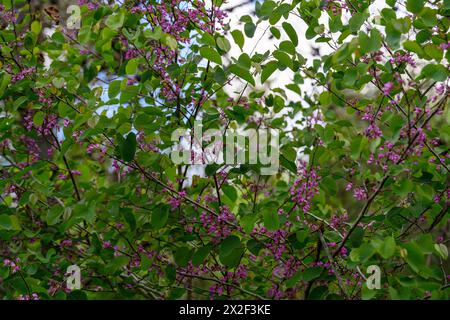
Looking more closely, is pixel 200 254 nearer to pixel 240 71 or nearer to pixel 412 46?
pixel 240 71

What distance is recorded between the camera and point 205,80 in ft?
7.32

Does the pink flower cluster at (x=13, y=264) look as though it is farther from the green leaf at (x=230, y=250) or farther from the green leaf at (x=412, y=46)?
the green leaf at (x=412, y=46)

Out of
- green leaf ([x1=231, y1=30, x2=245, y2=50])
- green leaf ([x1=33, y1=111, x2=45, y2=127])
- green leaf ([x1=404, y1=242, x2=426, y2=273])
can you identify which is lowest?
green leaf ([x1=404, y1=242, x2=426, y2=273])

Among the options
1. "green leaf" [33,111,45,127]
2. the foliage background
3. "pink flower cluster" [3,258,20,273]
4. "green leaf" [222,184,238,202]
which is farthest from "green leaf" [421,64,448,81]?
"pink flower cluster" [3,258,20,273]

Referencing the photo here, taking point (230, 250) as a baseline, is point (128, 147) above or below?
above

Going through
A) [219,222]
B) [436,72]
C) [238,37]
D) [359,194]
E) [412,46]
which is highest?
[238,37]

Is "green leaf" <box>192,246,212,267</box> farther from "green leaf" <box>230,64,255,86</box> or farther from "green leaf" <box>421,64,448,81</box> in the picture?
"green leaf" <box>421,64,448,81</box>


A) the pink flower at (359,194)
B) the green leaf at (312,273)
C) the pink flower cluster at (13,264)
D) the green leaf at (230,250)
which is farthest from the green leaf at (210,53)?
the pink flower cluster at (13,264)

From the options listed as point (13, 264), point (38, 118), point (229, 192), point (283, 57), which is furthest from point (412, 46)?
point (13, 264)

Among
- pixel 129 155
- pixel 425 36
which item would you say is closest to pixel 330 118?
pixel 425 36

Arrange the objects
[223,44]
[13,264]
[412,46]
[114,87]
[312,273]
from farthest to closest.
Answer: [13,264] → [312,273] → [114,87] → [223,44] → [412,46]
